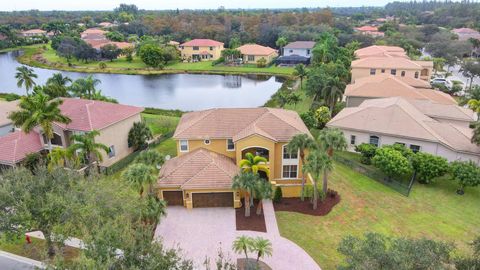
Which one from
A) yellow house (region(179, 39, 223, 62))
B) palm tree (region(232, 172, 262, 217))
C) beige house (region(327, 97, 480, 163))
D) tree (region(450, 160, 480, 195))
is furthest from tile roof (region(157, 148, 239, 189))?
yellow house (region(179, 39, 223, 62))

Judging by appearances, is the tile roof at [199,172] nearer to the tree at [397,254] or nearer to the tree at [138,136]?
the tree at [138,136]

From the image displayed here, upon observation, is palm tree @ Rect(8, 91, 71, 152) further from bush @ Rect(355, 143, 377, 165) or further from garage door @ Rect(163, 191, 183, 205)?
bush @ Rect(355, 143, 377, 165)

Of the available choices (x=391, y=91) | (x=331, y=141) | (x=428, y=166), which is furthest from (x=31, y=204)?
(x=391, y=91)

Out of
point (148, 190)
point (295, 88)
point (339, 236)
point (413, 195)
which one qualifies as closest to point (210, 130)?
point (148, 190)

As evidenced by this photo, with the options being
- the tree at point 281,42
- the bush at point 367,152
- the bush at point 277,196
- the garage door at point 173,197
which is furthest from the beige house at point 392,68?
the garage door at point 173,197

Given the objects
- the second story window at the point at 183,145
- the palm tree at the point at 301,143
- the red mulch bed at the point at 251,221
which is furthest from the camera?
the second story window at the point at 183,145

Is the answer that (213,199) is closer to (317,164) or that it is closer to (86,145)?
(317,164)

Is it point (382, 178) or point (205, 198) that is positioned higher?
point (205, 198)

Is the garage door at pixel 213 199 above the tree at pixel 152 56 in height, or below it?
below
